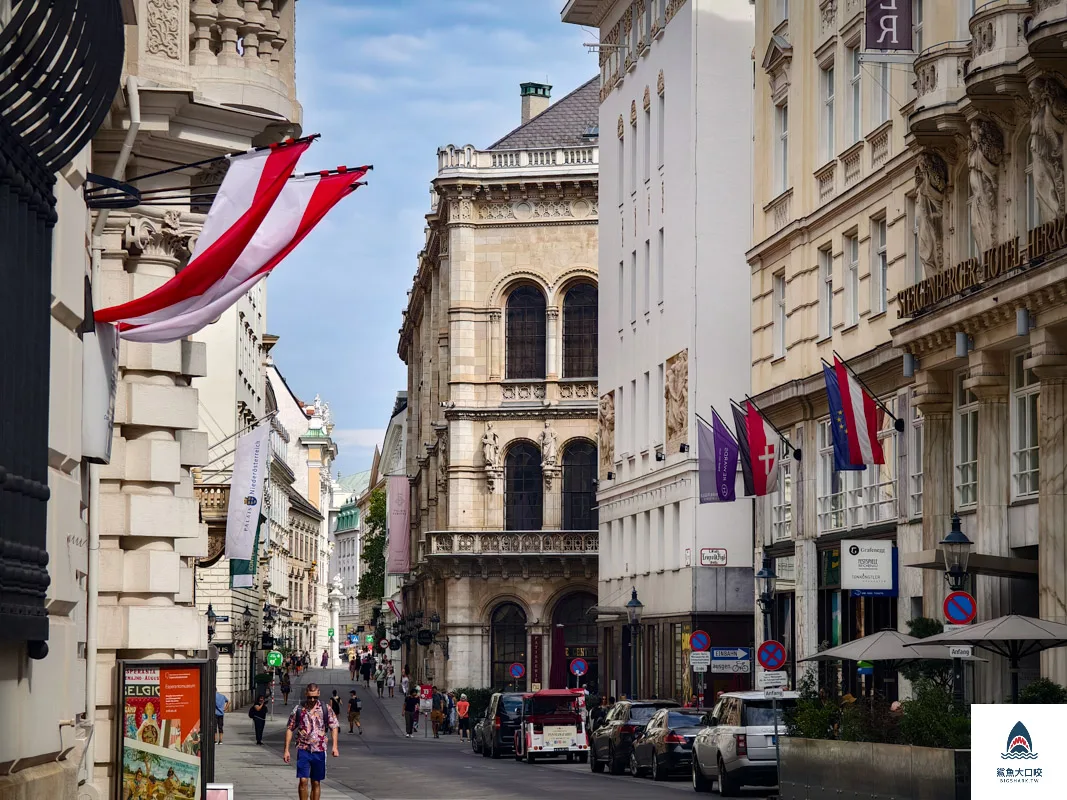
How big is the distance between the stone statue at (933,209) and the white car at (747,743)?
8143 millimetres

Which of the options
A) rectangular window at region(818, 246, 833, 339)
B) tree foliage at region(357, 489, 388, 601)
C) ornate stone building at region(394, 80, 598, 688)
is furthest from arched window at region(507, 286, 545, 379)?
tree foliage at region(357, 489, 388, 601)

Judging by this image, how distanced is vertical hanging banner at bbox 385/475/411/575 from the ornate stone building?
64.3 ft

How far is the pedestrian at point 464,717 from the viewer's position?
71.4 metres

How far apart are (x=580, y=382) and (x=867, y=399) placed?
48.5 metres

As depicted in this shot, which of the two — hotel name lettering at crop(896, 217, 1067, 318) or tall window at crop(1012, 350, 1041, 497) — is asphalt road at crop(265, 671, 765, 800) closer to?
tall window at crop(1012, 350, 1041, 497)

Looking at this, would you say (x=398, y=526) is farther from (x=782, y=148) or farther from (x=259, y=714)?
(x=782, y=148)

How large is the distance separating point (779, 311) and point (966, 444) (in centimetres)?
1222

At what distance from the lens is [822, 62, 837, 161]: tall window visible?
44.3 m

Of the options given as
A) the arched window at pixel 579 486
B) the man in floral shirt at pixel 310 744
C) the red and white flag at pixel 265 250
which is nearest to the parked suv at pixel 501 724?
the man in floral shirt at pixel 310 744

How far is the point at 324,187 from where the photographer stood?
57.1ft

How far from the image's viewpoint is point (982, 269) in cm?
3400

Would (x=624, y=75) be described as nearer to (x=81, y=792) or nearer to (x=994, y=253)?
(x=994, y=253)

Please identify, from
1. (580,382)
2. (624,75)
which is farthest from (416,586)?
(624,75)

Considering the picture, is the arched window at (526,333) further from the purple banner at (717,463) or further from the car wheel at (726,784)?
the car wheel at (726,784)
